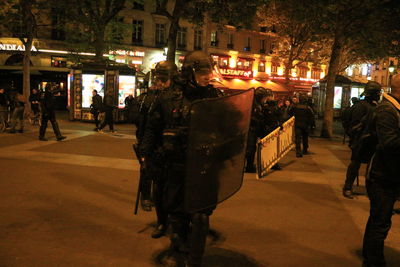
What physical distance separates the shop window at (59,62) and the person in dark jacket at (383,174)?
32.9 metres

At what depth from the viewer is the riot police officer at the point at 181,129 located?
10.6 feet

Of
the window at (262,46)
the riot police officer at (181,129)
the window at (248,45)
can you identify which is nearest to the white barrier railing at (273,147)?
the riot police officer at (181,129)

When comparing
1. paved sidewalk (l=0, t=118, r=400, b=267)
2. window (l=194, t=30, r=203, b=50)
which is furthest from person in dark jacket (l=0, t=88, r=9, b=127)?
window (l=194, t=30, r=203, b=50)

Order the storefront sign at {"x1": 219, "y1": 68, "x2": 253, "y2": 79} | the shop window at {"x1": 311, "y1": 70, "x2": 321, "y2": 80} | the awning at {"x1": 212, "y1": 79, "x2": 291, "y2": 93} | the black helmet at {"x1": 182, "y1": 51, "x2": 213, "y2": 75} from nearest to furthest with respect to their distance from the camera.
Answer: the black helmet at {"x1": 182, "y1": 51, "x2": 213, "y2": 75} < the awning at {"x1": 212, "y1": 79, "x2": 291, "y2": 93} < the storefront sign at {"x1": 219, "y1": 68, "x2": 253, "y2": 79} < the shop window at {"x1": 311, "y1": 70, "x2": 321, "y2": 80}

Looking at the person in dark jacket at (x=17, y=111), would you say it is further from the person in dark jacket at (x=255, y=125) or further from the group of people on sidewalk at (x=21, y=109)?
Answer: the person in dark jacket at (x=255, y=125)

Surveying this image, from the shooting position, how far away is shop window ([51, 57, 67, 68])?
33188mm

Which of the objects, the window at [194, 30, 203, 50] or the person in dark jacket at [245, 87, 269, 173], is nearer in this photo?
the person in dark jacket at [245, 87, 269, 173]

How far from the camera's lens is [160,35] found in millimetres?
39219

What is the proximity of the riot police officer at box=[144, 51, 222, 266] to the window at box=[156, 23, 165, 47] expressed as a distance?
36.5m

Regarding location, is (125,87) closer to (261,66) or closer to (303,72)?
(261,66)

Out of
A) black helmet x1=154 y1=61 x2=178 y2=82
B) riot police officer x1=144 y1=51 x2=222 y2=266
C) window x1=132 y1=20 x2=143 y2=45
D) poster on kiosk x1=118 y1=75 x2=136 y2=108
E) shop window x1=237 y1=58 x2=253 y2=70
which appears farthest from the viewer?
shop window x1=237 y1=58 x2=253 y2=70

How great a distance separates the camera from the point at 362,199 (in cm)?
690

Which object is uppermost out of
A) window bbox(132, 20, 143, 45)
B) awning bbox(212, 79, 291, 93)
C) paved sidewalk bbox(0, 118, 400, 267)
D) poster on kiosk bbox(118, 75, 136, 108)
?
window bbox(132, 20, 143, 45)

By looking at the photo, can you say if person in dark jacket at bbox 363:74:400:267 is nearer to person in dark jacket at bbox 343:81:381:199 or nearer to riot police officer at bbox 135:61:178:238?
riot police officer at bbox 135:61:178:238
